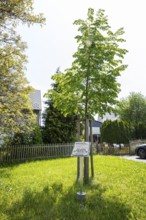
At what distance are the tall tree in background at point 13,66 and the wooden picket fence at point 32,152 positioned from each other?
1.72 m

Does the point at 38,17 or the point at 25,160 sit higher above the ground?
the point at 38,17

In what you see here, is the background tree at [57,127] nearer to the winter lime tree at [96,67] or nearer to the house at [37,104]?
the house at [37,104]

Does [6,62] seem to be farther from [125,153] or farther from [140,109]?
[140,109]

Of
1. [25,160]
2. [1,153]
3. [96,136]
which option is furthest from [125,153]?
[96,136]

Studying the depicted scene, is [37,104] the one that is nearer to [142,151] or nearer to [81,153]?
[142,151]

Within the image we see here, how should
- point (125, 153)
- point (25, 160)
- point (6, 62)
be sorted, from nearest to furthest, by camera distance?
point (6, 62) < point (25, 160) < point (125, 153)

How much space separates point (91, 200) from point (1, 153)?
866 centimetres

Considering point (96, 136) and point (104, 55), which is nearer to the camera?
point (104, 55)

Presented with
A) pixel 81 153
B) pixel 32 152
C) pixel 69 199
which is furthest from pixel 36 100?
pixel 81 153

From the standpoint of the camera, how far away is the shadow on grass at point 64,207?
4.37 meters

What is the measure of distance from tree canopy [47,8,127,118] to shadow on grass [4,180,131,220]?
2.88 m

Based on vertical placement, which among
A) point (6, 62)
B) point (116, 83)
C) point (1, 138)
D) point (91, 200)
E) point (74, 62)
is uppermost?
point (6, 62)

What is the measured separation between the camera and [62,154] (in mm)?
15734

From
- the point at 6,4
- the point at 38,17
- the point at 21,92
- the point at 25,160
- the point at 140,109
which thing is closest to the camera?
the point at 6,4
